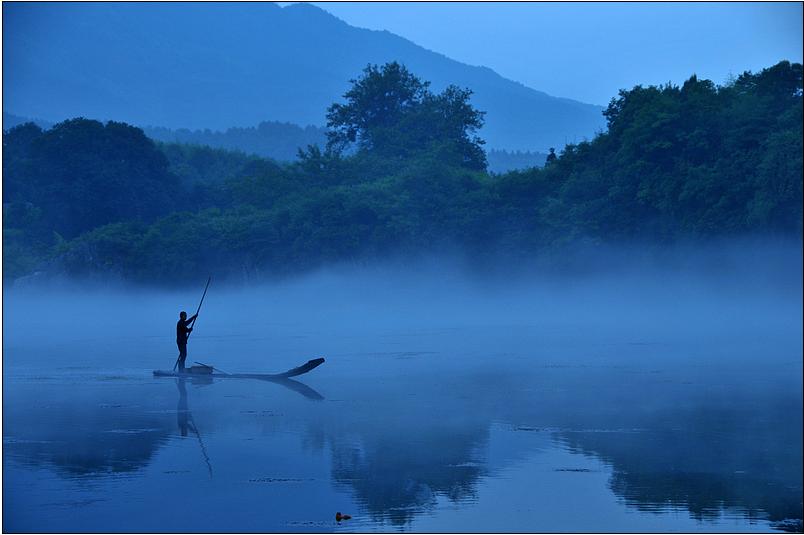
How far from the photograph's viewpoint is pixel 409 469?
15070 mm

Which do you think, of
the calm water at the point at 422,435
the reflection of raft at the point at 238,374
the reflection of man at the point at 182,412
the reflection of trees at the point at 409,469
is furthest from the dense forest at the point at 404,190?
the reflection of trees at the point at 409,469

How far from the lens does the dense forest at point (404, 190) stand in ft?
155

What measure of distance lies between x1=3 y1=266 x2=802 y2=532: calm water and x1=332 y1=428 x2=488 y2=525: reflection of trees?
40 mm

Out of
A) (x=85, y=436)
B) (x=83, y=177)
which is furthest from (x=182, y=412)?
(x=83, y=177)

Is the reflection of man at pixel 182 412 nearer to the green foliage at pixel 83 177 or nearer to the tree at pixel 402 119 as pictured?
the green foliage at pixel 83 177

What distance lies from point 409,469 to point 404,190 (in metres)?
50.7

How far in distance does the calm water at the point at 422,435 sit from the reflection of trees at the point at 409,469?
0.04 metres

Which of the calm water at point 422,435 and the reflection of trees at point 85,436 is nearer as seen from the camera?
the calm water at point 422,435

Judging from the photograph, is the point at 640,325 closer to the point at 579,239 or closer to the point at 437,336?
the point at 437,336

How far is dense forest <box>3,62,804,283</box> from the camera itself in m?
47.2

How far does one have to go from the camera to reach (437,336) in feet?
124

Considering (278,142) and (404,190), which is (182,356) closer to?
(404,190)

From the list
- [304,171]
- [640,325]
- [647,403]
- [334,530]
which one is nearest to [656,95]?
[640,325]

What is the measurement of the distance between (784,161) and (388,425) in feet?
93.1
